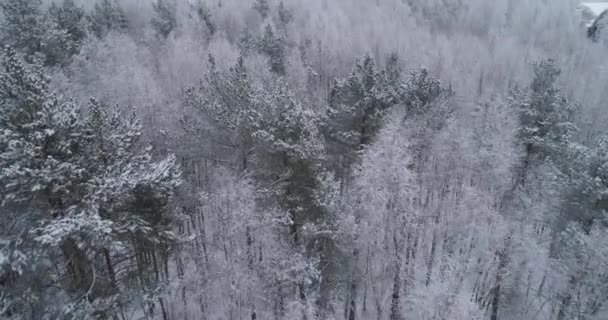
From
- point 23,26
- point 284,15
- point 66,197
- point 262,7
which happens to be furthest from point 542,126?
point 262,7

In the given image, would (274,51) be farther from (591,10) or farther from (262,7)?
(591,10)

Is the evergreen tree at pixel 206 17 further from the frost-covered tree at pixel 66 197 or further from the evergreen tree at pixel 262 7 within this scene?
the frost-covered tree at pixel 66 197

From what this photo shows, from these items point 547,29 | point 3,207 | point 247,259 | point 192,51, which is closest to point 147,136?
point 247,259

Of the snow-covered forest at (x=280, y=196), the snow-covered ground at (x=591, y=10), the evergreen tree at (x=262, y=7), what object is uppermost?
the evergreen tree at (x=262, y=7)

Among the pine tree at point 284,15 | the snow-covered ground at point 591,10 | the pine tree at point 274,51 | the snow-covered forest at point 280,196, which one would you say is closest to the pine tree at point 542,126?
the snow-covered forest at point 280,196

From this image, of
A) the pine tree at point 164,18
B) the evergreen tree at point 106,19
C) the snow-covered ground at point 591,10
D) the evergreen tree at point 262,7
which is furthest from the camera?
the snow-covered ground at point 591,10

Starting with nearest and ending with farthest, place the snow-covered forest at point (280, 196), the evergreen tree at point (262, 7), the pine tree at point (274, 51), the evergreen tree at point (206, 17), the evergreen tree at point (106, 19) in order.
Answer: the snow-covered forest at point (280, 196)
the pine tree at point (274, 51)
the evergreen tree at point (106, 19)
the evergreen tree at point (206, 17)
the evergreen tree at point (262, 7)

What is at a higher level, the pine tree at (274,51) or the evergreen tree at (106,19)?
the evergreen tree at (106,19)

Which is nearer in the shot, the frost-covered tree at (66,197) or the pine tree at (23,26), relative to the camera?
the frost-covered tree at (66,197)

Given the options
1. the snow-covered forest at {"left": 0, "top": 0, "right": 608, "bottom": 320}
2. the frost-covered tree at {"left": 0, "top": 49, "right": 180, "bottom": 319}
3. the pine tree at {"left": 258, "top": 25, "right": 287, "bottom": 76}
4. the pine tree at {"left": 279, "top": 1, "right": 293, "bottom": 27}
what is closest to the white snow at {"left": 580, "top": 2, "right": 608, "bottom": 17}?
the snow-covered forest at {"left": 0, "top": 0, "right": 608, "bottom": 320}

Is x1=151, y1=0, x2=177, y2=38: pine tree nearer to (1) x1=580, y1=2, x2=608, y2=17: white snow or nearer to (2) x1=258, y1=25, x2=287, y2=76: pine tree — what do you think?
(2) x1=258, y1=25, x2=287, y2=76: pine tree
